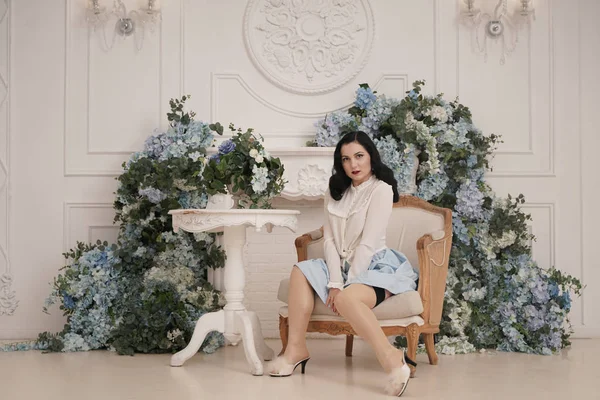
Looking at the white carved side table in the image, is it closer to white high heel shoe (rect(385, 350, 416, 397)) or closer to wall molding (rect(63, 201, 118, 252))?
white high heel shoe (rect(385, 350, 416, 397))

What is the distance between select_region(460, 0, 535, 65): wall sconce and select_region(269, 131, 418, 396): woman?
2054 mm

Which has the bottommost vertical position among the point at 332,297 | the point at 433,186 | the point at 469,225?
the point at 332,297

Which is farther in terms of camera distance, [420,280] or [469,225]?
[469,225]

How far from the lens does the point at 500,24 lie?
5742 mm

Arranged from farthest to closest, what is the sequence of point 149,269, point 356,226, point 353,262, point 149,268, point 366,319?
point 149,268
point 149,269
point 356,226
point 353,262
point 366,319

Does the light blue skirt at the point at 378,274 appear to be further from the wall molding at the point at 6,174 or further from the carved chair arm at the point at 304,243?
the wall molding at the point at 6,174

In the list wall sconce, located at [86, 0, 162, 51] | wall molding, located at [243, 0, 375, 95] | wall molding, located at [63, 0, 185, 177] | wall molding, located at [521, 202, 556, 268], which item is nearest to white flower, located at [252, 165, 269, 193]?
wall molding, located at [243, 0, 375, 95]

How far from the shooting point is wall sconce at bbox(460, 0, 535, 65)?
18.9 feet

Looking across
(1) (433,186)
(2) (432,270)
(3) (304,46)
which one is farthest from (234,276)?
(3) (304,46)


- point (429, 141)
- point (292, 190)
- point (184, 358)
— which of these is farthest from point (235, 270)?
point (429, 141)

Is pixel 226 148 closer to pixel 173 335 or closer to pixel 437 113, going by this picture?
pixel 173 335

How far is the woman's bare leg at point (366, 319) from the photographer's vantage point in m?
3.64

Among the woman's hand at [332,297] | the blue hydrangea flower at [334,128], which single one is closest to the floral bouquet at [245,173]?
the woman's hand at [332,297]

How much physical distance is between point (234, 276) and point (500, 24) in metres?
3.00
